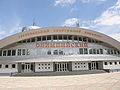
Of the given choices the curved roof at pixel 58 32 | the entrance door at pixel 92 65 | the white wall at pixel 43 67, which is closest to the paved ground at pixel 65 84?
the white wall at pixel 43 67

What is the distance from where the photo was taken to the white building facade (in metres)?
24.0

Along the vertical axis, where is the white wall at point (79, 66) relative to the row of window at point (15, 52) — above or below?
below

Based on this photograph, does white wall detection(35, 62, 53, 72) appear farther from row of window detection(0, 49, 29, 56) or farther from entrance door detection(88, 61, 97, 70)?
entrance door detection(88, 61, 97, 70)

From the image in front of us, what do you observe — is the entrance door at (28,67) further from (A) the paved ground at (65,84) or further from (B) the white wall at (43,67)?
(A) the paved ground at (65,84)

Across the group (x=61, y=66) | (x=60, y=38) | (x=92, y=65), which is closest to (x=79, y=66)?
(x=92, y=65)

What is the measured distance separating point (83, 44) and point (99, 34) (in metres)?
4.85

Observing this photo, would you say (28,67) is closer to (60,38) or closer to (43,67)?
(43,67)

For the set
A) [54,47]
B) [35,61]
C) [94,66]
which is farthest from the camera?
[94,66]

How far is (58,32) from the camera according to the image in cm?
2602

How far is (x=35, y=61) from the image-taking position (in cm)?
2348

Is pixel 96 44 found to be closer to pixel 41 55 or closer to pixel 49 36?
pixel 49 36

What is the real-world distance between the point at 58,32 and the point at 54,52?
4652 millimetres

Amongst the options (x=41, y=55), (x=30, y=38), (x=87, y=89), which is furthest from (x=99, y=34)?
(x=87, y=89)

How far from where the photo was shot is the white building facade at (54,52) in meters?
24.0
